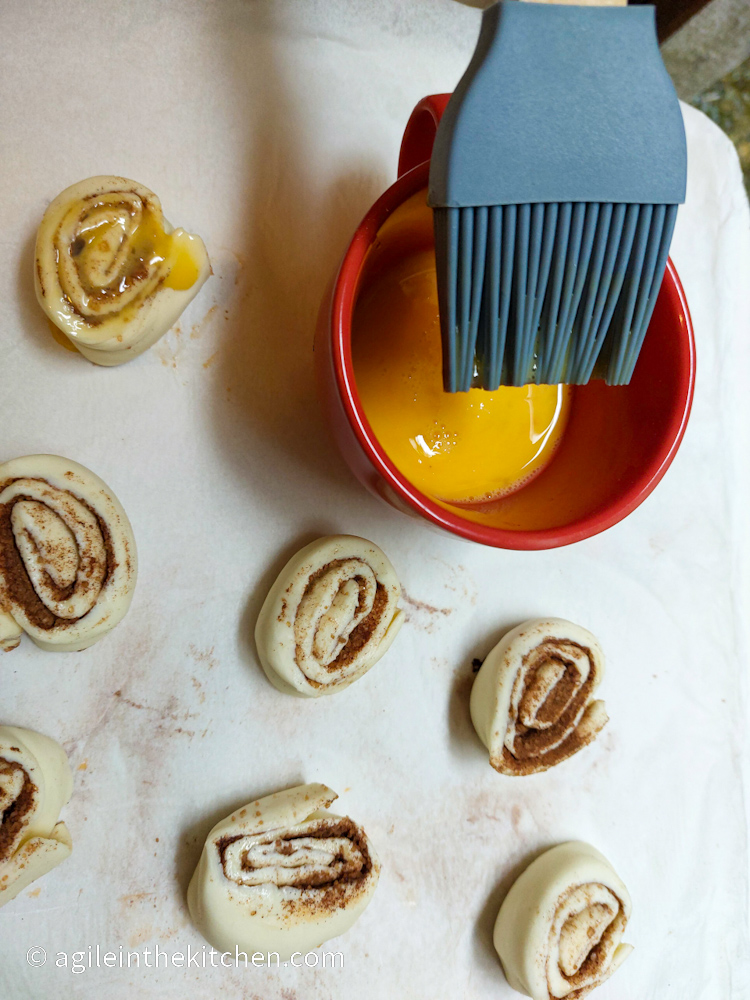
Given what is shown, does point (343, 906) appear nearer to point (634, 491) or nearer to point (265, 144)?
point (634, 491)

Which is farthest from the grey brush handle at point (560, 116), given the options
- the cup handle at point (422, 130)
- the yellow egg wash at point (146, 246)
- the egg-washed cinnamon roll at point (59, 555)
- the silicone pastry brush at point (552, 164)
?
the egg-washed cinnamon roll at point (59, 555)

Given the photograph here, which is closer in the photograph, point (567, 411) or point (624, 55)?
point (624, 55)

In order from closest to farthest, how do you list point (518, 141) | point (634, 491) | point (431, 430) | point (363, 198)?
point (518, 141)
point (634, 491)
point (431, 430)
point (363, 198)

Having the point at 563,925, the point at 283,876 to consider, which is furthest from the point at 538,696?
the point at 283,876

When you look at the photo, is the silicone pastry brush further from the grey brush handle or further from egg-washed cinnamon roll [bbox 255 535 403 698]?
egg-washed cinnamon roll [bbox 255 535 403 698]

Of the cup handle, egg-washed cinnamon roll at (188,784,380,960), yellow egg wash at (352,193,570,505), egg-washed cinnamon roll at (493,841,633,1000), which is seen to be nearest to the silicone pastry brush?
the cup handle

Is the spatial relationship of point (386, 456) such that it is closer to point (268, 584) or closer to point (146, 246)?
point (268, 584)

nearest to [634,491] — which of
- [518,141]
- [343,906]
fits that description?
[518,141]
